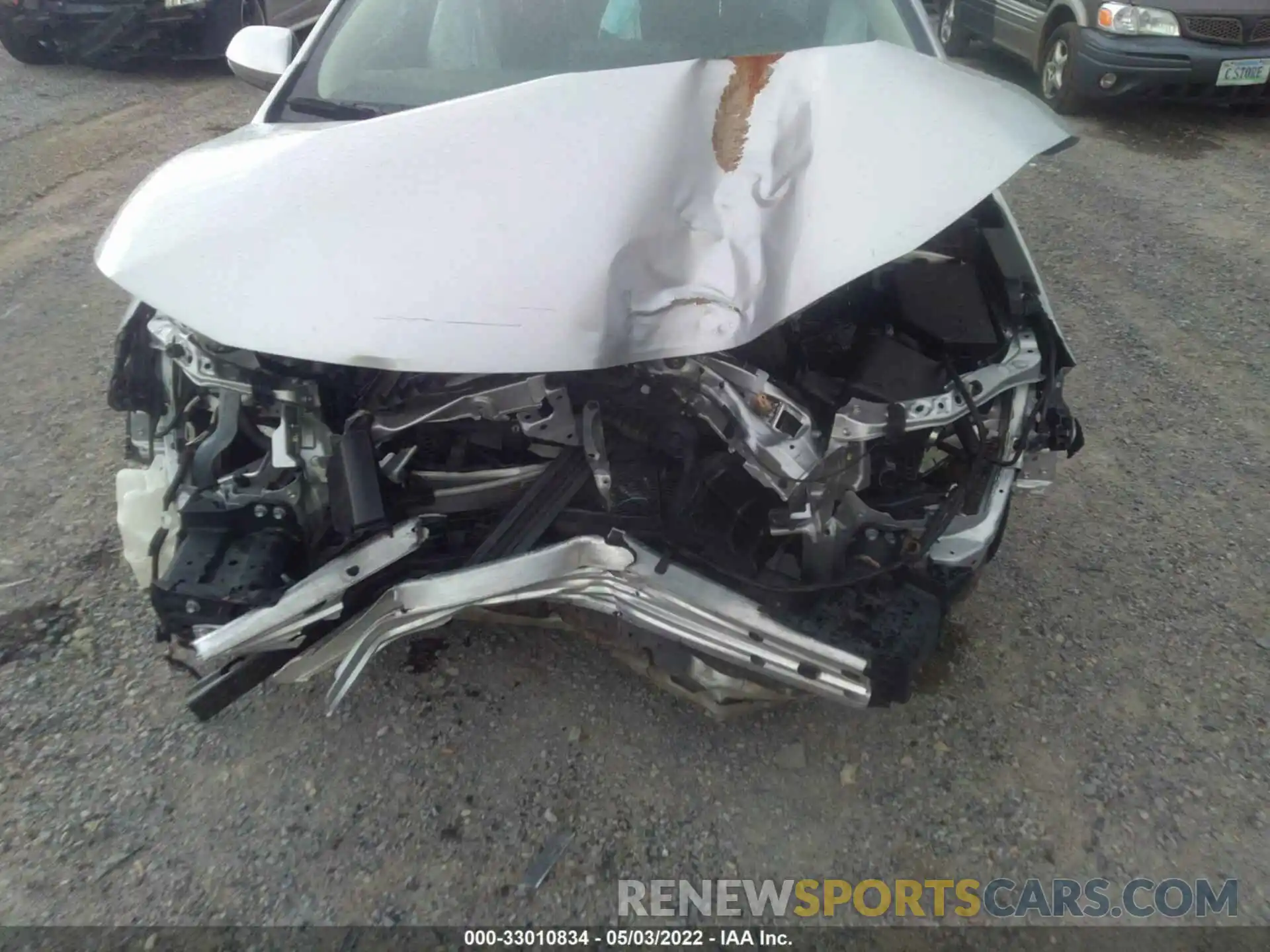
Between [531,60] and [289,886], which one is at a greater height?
[531,60]

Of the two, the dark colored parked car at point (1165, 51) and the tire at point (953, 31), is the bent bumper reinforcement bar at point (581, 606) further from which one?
the tire at point (953, 31)

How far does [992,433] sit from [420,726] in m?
1.51

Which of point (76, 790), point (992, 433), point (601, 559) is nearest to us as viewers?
point (601, 559)

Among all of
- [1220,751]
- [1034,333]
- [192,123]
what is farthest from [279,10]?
[1220,751]

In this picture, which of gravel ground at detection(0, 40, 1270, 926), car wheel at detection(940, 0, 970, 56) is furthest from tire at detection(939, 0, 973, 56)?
gravel ground at detection(0, 40, 1270, 926)

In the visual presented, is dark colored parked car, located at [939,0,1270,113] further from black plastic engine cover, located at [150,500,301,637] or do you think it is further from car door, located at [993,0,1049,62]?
black plastic engine cover, located at [150,500,301,637]

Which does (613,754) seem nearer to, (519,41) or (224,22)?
(519,41)

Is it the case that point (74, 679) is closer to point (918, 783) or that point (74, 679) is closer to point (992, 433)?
point (918, 783)

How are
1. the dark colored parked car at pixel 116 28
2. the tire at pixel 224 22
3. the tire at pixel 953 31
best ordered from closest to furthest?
the dark colored parked car at pixel 116 28, the tire at pixel 224 22, the tire at pixel 953 31

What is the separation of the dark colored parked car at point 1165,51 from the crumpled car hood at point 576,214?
544 cm

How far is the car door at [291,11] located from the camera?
29.8 ft

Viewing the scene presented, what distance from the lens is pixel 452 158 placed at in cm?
189

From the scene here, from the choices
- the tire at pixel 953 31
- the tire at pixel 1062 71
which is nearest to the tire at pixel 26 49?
the tire at pixel 953 31

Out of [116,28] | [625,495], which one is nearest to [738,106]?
[625,495]
